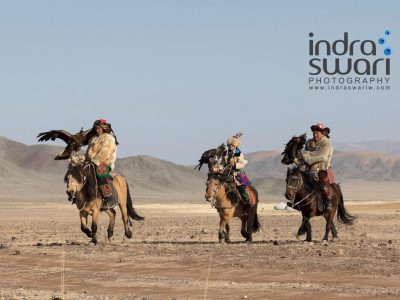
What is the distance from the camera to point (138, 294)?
13.5 m

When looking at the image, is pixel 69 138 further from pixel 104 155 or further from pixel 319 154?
pixel 319 154

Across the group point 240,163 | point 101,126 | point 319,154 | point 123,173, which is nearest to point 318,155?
point 319,154

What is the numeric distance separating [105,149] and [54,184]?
10378cm

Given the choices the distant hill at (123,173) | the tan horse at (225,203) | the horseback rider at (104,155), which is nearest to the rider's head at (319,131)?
the tan horse at (225,203)

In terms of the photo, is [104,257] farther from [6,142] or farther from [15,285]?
[6,142]

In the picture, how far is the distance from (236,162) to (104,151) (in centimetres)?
283

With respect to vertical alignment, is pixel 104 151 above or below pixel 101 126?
below

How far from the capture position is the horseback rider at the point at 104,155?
69.5 ft

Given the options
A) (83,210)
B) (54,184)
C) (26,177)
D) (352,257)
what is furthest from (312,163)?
(26,177)

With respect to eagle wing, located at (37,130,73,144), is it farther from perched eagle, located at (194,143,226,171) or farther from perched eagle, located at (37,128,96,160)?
perched eagle, located at (194,143,226,171)

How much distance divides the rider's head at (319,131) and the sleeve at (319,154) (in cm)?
18

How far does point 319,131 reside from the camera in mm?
21703

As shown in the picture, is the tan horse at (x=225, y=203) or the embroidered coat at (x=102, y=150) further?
the embroidered coat at (x=102, y=150)

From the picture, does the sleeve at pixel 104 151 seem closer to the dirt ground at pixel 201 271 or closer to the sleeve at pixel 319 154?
the dirt ground at pixel 201 271
